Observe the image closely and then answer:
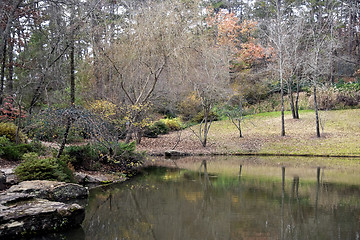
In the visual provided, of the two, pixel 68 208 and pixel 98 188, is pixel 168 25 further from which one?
pixel 68 208

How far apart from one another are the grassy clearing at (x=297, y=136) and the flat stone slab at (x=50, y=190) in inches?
458

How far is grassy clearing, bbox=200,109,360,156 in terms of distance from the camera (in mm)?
17328

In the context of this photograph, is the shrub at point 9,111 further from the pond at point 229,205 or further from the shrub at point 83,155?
the pond at point 229,205

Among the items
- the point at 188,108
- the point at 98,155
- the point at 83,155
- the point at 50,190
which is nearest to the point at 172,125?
the point at 188,108

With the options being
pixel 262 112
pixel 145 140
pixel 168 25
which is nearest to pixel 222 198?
pixel 168 25

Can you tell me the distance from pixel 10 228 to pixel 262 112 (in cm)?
2612

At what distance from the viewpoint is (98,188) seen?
967cm

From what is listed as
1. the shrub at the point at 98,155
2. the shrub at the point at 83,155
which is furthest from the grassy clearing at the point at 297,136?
the shrub at the point at 83,155

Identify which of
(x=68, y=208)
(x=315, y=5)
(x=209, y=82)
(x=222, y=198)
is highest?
(x=315, y=5)

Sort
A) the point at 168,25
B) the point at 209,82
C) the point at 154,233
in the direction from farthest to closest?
1. the point at 209,82
2. the point at 168,25
3. the point at 154,233

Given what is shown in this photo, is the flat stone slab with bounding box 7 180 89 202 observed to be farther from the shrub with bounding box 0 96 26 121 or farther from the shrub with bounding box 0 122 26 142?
the shrub with bounding box 0 96 26 121

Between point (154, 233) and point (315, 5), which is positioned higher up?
point (315, 5)

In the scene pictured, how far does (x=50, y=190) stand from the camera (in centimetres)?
764

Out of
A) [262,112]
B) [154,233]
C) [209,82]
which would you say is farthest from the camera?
[262,112]
